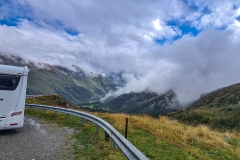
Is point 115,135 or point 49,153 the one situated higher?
point 115,135

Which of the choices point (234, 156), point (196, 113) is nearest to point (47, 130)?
point (234, 156)

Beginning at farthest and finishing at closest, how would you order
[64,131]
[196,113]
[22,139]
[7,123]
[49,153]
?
1. [196,113]
2. [64,131]
3. [7,123]
4. [22,139]
5. [49,153]

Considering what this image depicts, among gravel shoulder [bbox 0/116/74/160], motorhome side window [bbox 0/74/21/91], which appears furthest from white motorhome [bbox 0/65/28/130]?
gravel shoulder [bbox 0/116/74/160]

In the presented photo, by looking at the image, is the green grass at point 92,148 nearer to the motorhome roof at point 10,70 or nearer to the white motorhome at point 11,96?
the white motorhome at point 11,96

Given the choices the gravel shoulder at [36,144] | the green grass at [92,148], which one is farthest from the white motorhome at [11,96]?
the green grass at [92,148]

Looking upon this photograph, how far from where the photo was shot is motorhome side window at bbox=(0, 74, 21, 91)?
34.8ft

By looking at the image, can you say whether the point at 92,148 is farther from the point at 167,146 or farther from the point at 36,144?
the point at 167,146

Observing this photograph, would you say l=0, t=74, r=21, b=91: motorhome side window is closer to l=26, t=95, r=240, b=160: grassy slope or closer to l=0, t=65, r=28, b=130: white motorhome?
l=0, t=65, r=28, b=130: white motorhome

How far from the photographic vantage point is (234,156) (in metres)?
7.73

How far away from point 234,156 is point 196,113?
415ft

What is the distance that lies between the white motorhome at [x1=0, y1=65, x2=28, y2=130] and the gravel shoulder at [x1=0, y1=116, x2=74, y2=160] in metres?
0.68

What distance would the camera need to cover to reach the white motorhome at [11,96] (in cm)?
1047

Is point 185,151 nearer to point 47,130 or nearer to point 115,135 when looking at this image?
point 115,135

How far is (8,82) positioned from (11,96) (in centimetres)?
74
